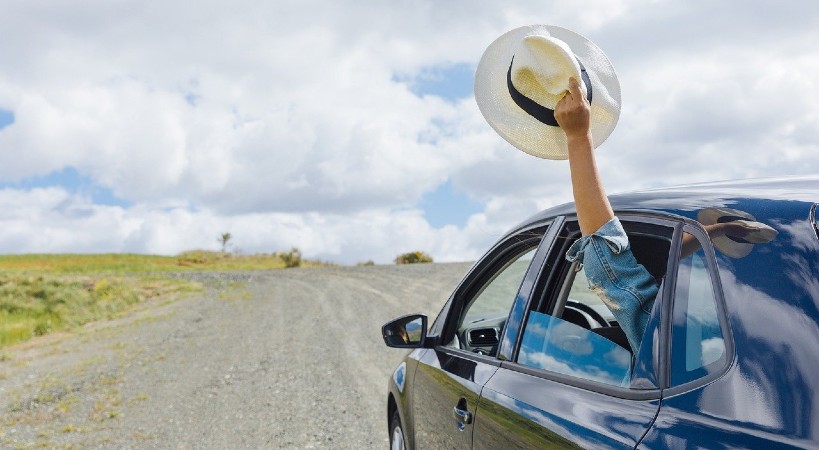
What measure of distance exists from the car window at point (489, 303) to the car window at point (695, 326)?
1064mm

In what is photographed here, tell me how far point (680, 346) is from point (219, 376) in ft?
34.7

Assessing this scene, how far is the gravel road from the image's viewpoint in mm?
8578

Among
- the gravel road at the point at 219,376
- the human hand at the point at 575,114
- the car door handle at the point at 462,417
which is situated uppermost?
the human hand at the point at 575,114

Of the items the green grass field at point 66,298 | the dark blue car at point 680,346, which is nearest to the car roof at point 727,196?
the dark blue car at point 680,346

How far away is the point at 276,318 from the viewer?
1762cm

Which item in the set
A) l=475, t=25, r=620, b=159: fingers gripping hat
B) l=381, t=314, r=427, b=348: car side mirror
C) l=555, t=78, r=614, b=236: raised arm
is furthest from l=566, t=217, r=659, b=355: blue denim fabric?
l=381, t=314, r=427, b=348: car side mirror

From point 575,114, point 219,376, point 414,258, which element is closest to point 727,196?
point 575,114

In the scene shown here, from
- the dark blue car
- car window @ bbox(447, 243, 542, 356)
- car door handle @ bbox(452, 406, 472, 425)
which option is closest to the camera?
the dark blue car

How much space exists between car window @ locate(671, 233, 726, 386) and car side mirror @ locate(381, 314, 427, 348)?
2.14 m

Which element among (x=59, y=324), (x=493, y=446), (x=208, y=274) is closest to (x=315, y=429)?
(x=493, y=446)

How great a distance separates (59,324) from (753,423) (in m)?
22.3

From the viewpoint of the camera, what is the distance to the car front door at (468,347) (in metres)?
3.05

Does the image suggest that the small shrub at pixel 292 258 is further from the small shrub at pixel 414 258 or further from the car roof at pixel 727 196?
the car roof at pixel 727 196

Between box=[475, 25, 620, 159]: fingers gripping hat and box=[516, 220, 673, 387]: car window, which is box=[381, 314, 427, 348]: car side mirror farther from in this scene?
box=[475, 25, 620, 159]: fingers gripping hat
